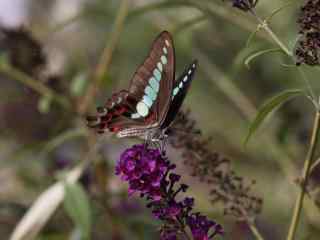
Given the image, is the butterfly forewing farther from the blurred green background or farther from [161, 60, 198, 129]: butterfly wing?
the blurred green background

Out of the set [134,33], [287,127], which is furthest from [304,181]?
[134,33]

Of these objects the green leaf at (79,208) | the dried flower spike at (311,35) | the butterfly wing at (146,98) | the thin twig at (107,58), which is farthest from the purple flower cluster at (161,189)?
the thin twig at (107,58)

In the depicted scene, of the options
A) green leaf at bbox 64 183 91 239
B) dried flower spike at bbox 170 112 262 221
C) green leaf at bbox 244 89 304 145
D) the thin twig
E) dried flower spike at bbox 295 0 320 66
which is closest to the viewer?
dried flower spike at bbox 295 0 320 66

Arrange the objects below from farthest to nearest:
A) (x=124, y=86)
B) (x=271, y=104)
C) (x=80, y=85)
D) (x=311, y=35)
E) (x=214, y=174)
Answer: (x=124, y=86) → (x=80, y=85) → (x=214, y=174) → (x=271, y=104) → (x=311, y=35)

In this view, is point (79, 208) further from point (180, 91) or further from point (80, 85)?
point (180, 91)

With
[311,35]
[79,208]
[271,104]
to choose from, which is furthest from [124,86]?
[311,35]

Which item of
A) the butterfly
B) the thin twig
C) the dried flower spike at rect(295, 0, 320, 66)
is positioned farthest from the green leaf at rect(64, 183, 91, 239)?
the dried flower spike at rect(295, 0, 320, 66)

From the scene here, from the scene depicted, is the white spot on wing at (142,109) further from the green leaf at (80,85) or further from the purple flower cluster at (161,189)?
the green leaf at (80,85)
